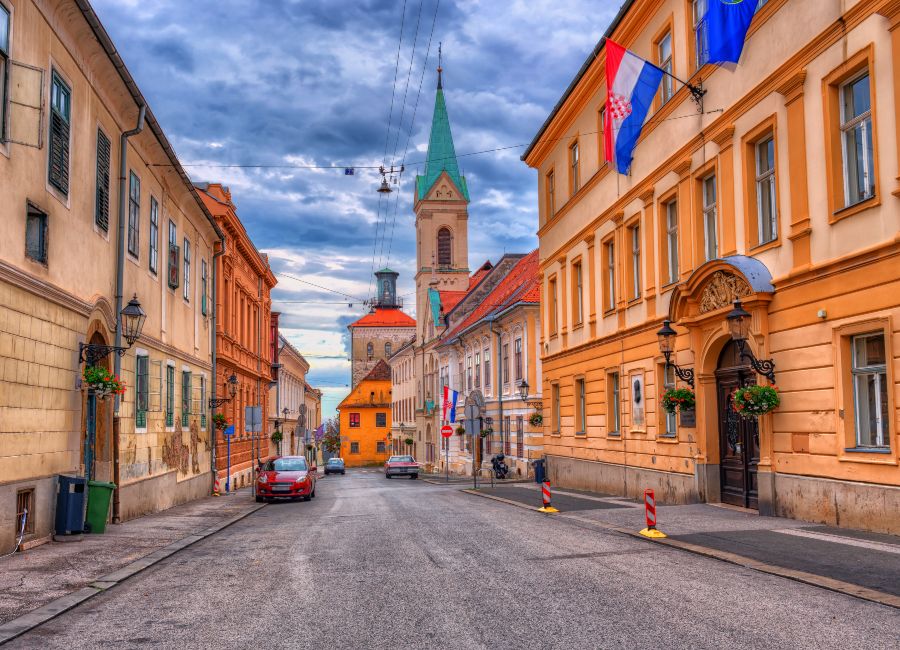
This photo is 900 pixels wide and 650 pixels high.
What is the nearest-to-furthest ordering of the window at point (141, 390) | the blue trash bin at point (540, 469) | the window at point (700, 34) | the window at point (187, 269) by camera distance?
1. the window at point (700, 34)
2. the window at point (141, 390)
3. the window at point (187, 269)
4. the blue trash bin at point (540, 469)

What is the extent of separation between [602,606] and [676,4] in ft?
52.0

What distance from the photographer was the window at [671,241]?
69.3ft

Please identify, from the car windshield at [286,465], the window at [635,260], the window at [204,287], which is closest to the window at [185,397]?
the car windshield at [286,465]

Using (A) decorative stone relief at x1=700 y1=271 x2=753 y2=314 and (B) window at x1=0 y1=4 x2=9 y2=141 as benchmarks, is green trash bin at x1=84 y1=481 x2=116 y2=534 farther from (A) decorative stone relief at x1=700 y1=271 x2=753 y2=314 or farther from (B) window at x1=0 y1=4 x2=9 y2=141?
(A) decorative stone relief at x1=700 y1=271 x2=753 y2=314

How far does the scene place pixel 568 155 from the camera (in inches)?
1161

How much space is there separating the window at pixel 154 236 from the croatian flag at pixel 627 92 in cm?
1102

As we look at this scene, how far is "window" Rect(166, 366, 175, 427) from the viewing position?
933 inches

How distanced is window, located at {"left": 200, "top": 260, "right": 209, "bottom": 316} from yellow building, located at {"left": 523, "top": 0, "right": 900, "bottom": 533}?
12.2 m

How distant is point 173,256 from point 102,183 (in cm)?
705

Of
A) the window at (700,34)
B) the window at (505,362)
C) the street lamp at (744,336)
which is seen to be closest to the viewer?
the street lamp at (744,336)

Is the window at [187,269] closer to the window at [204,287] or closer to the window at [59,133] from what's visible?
the window at [204,287]

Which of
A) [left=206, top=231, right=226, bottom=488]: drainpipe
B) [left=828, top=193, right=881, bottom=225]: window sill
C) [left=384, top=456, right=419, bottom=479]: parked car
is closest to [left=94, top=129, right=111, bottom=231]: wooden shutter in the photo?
[left=828, top=193, right=881, bottom=225]: window sill

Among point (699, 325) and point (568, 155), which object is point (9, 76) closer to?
point (699, 325)

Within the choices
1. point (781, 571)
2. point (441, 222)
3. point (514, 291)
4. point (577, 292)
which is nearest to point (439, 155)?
point (441, 222)
